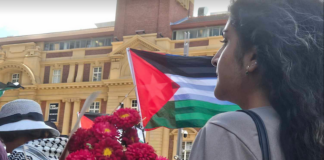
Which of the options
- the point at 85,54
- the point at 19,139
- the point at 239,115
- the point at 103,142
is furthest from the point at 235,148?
the point at 85,54

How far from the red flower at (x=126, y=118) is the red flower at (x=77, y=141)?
198 millimetres

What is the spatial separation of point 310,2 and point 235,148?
56cm

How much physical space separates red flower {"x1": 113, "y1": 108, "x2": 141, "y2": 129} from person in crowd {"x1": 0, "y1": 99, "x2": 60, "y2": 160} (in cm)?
108

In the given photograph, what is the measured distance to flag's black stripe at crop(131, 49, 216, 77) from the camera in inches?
335

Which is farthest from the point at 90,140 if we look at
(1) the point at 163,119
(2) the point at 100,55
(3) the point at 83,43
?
(3) the point at 83,43

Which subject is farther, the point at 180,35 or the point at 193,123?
the point at 180,35

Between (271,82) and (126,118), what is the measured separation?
38.2 inches

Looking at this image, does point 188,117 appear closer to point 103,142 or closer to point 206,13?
point 103,142

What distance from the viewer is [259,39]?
1.31m

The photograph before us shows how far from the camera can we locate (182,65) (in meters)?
8.56

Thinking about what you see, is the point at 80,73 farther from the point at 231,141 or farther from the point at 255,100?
the point at 231,141

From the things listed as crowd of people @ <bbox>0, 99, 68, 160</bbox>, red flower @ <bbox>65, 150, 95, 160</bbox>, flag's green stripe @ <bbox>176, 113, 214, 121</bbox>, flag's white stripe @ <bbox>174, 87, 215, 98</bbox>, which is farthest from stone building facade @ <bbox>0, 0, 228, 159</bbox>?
red flower @ <bbox>65, 150, 95, 160</bbox>

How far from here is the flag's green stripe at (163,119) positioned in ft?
26.2

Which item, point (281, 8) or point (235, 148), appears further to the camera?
point (281, 8)
